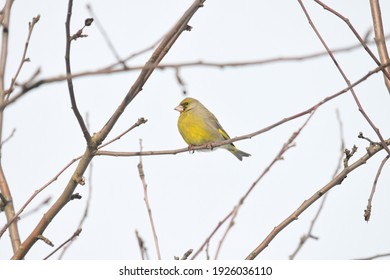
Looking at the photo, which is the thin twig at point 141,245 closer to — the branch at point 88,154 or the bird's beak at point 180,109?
the branch at point 88,154

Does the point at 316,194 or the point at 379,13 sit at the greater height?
the point at 379,13

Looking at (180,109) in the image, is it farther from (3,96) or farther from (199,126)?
(3,96)

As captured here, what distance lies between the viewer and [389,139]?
2826mm

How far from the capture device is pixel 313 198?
8.98 feet

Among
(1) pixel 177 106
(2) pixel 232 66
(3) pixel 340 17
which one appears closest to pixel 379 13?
(3) pixel 340 17

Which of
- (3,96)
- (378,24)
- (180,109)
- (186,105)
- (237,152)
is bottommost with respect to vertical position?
(3,96)

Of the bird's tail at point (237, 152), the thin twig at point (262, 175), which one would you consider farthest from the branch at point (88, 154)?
the bird's tail at point (237, 152)

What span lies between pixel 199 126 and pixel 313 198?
448 centimetres

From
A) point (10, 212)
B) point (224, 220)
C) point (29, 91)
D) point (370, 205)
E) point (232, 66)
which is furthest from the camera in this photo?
point (10, 212)

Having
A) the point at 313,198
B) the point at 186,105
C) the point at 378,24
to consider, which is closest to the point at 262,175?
the point at 313,198

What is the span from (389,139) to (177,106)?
498cm

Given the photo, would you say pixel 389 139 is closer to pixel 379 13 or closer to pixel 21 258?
pixel 379 13

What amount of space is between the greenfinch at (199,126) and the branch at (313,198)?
4.23 meters

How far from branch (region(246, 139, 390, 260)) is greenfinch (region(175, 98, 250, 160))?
4.23 m
